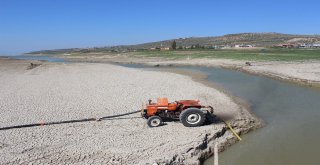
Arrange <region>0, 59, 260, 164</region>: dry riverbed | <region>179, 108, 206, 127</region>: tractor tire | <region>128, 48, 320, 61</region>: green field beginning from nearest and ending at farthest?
<region>0, 59, 260, 164</region>: dry riverbed → <region>179, 108, 206, 127</region>: tractor tire → <region>128, 48, 320, 61</region>: green field

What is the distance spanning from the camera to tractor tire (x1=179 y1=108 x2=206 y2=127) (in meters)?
14.0

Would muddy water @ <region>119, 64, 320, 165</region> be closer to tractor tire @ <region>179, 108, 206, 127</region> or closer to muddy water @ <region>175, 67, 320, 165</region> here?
muddy water @ <region>175, 67, 320, 165</region>

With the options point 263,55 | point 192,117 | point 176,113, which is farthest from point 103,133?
point 263,55

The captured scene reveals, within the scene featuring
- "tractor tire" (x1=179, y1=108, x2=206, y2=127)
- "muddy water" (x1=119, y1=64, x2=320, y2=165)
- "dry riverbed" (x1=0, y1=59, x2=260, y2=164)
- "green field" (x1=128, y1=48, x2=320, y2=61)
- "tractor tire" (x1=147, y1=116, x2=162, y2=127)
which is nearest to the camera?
"dry riverbed" (x1=0, y1=59, x2=260, y2=164)

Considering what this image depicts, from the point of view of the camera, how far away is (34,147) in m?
11.9

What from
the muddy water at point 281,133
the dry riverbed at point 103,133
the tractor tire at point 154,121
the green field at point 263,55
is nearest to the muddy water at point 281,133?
the muddy water at point 281,133

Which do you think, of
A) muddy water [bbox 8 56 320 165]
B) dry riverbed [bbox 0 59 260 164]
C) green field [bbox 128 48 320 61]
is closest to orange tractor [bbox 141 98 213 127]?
dry riverbed [bbox 0 59 260 164]

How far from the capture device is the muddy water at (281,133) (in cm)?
1189

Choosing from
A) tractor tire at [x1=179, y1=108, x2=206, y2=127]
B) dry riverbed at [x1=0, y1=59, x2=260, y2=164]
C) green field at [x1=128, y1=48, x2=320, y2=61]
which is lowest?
green field at [x1=128, y1=48, x2=320, y2=61]

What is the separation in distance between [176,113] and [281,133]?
457cm

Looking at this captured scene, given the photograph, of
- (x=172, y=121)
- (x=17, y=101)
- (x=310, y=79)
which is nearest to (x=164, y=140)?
(x=172, y=121)

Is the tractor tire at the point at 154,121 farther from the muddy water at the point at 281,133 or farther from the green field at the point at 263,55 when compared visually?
the green field at the point at 263,55

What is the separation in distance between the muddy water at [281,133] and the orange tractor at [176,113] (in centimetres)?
189

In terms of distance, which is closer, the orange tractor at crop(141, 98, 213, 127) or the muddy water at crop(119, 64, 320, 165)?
the muddy water at crop(119, 64, 320, 165)
